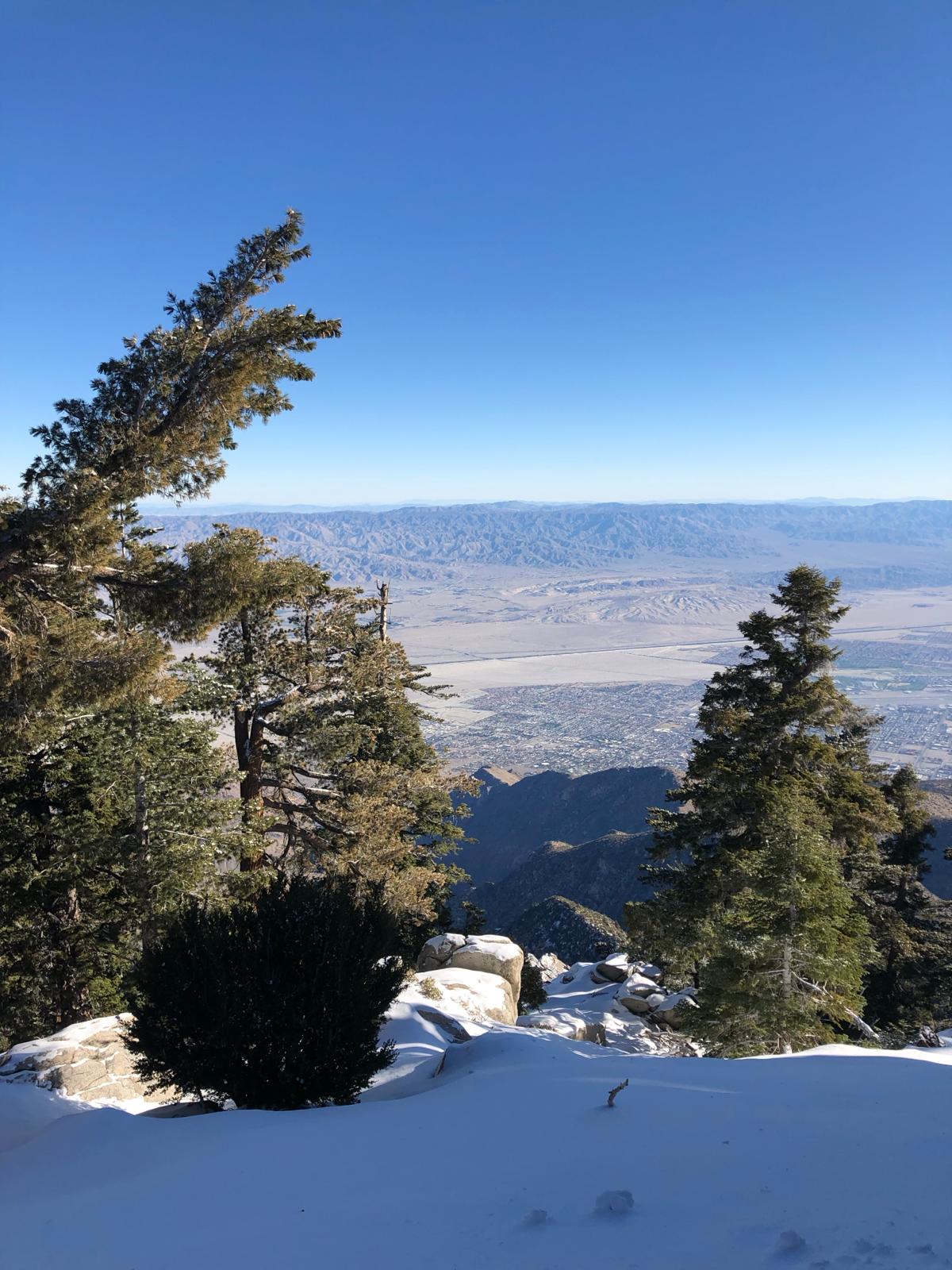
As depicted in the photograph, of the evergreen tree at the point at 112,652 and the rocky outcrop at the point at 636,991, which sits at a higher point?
the evergreen tree at the point at 112,652

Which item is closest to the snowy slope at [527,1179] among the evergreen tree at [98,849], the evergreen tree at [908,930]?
the evergreen tree at [98,849]

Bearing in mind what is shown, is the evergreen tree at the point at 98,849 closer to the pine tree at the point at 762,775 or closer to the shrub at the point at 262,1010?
the shrub at the point at 262,1010

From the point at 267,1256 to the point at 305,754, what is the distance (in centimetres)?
1194

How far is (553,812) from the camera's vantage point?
360ft

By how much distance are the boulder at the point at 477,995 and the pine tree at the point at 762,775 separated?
3740 mm

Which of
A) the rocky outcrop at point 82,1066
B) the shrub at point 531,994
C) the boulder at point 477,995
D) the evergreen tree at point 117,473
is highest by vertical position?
the evergreen tree at point 117,473

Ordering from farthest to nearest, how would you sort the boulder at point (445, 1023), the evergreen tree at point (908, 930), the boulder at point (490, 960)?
the evergreen tree at point (908, 930) → the boulder at point (490, 960) → the boulder at point (445, 1023)

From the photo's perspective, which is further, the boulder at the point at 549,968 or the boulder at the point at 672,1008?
the boulder at the point at 549,968

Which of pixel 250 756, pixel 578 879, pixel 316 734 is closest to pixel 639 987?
pixel 316 734

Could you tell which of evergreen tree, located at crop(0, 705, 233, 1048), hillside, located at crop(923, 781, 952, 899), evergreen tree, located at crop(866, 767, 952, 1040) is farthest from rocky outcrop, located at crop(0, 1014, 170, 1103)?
hillside, located at crop(923, 781, 952, 899)

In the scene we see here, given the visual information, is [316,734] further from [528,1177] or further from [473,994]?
[528,1177]

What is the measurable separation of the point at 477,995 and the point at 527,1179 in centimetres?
1152

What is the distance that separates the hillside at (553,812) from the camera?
99000mm

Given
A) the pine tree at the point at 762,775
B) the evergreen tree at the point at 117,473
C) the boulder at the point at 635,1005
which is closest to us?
the evergreen tree at the point at 117,473
